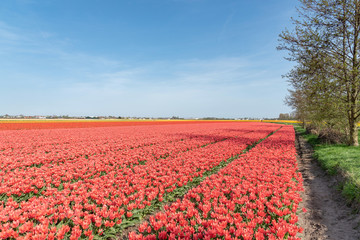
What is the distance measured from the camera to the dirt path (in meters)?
4.80

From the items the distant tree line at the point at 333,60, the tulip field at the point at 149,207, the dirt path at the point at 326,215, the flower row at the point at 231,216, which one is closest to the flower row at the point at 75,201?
the tulip field at the point at 149,207

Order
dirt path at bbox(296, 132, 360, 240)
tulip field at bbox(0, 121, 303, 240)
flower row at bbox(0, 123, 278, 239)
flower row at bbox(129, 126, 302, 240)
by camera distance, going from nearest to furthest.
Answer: flower row at bbox(129, 126, 302, 240), tulip field at bbox(0, 121, 303, 240), flower row at bbox(0, 123, 278, 239), dirt path at bbox(296, 132, 360, 240)

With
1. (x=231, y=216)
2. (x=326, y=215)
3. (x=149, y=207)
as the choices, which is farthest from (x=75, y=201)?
(x=326, y=215)

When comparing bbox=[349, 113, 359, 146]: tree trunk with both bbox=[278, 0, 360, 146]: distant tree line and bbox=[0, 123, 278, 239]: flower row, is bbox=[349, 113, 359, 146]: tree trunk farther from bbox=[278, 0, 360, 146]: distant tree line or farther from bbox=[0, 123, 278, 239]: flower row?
bbox=[0, 123, 278, 239]: flower row

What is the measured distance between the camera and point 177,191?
21.8ft

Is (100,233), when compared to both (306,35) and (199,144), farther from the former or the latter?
(306,35)

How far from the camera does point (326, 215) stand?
580 centimetres

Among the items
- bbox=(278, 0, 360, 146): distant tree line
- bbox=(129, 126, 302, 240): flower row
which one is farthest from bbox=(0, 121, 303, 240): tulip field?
bbox=(278, 0, 360, 146): distant tree line

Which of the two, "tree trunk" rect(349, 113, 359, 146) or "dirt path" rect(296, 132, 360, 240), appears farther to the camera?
"tree trunk" rect(349, 113, 359, 146)

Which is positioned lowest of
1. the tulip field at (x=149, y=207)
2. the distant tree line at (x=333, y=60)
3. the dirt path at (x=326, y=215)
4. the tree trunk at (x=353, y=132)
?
the dirt path at (x=326, y=215)

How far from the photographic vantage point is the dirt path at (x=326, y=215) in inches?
189

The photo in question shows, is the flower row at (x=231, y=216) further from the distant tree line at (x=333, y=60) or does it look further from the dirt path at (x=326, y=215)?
the distant tree line at (x=333, y=60)

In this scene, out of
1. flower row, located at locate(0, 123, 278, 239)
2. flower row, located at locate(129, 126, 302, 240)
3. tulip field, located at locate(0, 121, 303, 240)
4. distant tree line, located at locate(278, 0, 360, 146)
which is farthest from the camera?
distant tree line, located at locate(278, 0, 360, 146)

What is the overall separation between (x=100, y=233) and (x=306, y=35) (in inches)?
755
